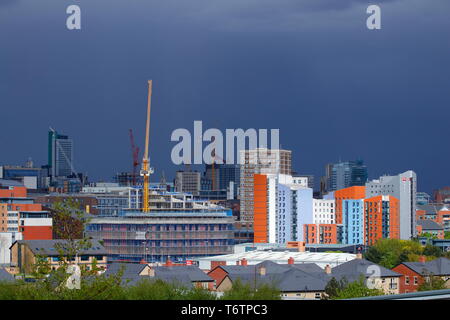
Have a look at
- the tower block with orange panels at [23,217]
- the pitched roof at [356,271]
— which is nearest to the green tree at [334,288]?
the pitched roof at [356,271]


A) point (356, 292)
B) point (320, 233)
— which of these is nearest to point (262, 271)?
point (356, 292)

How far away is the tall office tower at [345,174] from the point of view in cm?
3294

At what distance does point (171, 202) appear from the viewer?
24188 mm

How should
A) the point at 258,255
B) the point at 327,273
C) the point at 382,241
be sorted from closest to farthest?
the point at 327,273 → the point at 258,255 → the point at 382,241

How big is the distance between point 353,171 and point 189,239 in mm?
12777

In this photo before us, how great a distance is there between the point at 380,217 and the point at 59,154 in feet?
48.3

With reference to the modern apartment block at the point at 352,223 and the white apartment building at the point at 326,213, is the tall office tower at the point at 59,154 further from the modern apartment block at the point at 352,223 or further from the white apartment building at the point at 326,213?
the modern apartment block at the point at 352,223

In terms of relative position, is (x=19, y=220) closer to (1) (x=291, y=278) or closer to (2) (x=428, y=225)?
(2) (x=428, y=225)

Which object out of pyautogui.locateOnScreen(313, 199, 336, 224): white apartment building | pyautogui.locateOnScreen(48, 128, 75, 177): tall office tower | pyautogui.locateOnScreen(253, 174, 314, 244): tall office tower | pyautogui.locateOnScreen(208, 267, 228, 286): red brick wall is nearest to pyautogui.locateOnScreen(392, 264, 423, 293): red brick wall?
pyautogui.locateOnScreen(208, 267, 228, 286): red brick wall

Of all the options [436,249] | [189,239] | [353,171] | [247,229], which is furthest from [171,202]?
[353,171]

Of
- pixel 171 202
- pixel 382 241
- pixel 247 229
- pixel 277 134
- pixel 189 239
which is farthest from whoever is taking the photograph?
pixel 277 134
